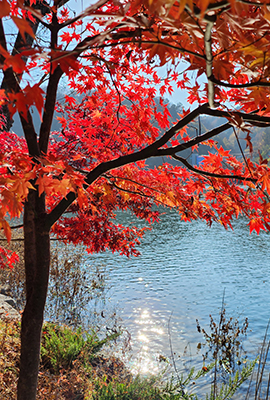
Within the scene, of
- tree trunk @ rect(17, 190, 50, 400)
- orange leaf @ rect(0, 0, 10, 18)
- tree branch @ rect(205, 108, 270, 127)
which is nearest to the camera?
orange leaf @ rect(0, 0, 10, 18)

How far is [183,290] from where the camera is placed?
9.06m

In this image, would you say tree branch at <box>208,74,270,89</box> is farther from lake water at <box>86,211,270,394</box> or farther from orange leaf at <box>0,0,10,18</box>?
lake water at <box>86,211,270,394</box>

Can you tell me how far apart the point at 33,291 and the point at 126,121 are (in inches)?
76.2

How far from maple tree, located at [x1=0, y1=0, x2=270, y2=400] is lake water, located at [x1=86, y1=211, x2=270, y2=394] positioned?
1582 mm

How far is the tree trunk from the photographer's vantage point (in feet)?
8.43

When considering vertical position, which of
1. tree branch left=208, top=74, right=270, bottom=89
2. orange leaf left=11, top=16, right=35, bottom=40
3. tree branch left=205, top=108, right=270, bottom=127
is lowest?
orange leaf left=11, top=16, right=35, bottom=40

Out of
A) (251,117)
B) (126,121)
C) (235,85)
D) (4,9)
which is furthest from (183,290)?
(4,9)

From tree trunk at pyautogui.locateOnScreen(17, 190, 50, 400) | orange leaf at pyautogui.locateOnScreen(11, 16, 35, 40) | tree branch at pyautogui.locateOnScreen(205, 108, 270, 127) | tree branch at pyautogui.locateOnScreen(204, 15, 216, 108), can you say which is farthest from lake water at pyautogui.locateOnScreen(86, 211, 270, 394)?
orange leaf at pyautogui.locateOnScreen(11, 16, 35, 40)

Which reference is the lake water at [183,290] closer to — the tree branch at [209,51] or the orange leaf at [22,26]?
the tree branch at [209,51]

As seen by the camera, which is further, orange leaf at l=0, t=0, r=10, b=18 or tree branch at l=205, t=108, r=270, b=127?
tree branch at l=205, t=108, r=270, b=127

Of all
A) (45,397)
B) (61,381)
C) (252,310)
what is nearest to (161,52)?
(45,397)

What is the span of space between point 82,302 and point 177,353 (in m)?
2.71

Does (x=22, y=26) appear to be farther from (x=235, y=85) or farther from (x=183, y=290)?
(x=183, y=290)

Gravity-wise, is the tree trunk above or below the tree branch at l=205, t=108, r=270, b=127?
below
